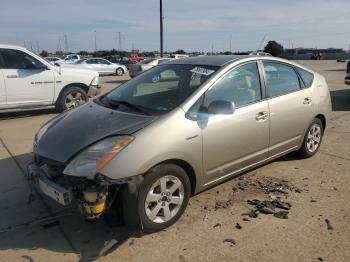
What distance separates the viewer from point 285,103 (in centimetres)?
489

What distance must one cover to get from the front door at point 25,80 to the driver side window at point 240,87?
588cm

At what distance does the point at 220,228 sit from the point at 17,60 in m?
6.83

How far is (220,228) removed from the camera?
12.0 feet

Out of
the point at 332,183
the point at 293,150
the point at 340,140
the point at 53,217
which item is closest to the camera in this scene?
the point at 53,217

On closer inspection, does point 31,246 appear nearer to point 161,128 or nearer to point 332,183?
point 161,128

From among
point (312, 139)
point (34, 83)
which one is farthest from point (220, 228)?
point (34, 83)

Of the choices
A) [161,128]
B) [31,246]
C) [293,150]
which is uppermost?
[161,128]

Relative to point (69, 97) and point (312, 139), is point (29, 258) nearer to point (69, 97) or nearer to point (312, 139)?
point (312, 139)

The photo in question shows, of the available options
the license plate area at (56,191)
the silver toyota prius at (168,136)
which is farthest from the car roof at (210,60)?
the license plate area at (56,191)

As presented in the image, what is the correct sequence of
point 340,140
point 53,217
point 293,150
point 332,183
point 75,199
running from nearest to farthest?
point 75,199, point 53,217, point 332,183, point 293,150, point 340,140

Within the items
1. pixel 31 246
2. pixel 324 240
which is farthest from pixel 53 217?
pixel 324 240

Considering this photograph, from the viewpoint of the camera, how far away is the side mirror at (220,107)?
151 inches

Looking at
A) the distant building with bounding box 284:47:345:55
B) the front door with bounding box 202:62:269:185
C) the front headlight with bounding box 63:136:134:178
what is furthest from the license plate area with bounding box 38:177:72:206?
the distant building with bounding box 284:47:345:55

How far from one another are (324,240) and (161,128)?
5.71 feet
